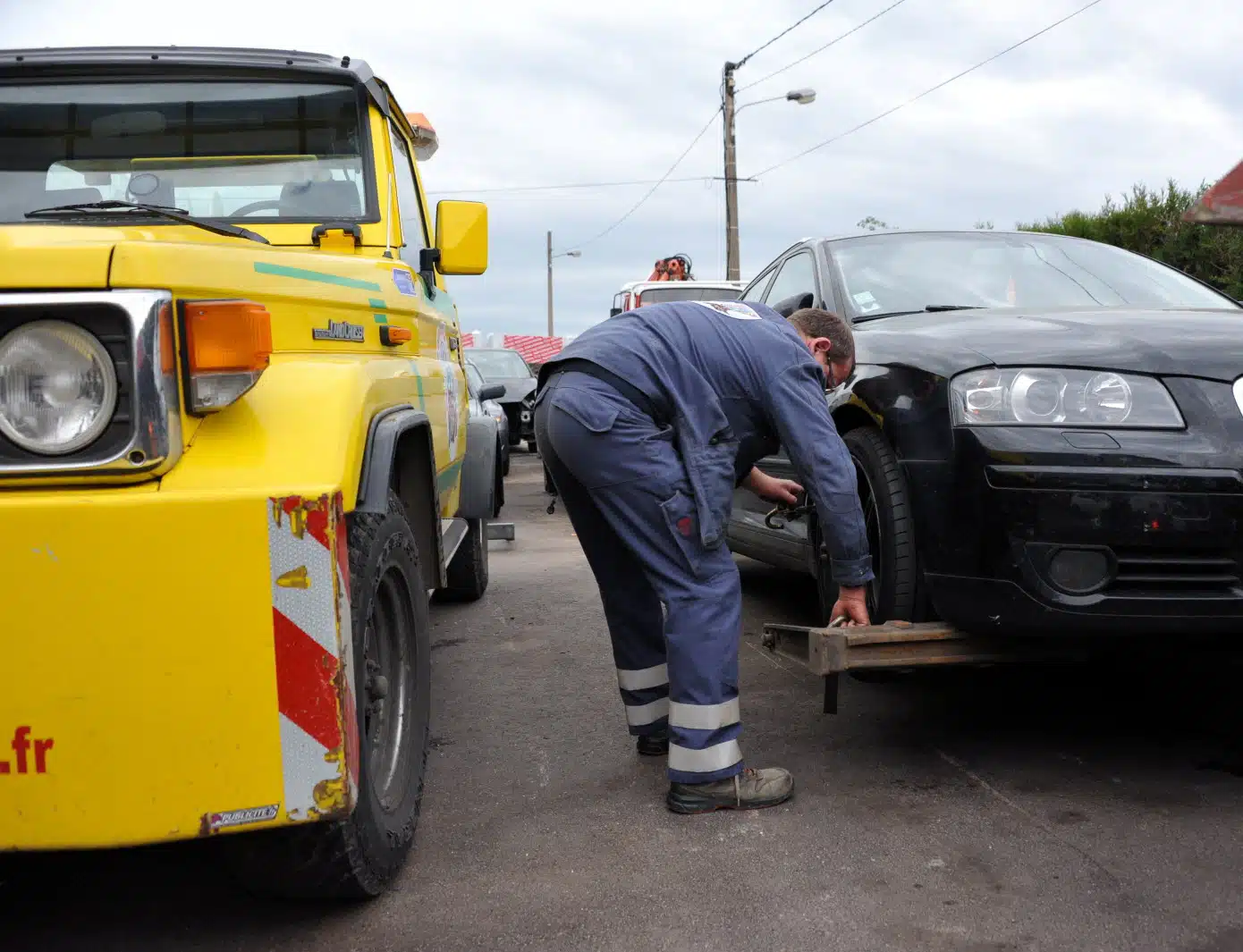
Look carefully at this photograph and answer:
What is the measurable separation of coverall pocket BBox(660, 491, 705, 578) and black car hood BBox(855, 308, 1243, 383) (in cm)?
74

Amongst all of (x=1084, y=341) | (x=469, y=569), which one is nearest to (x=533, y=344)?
(x=469, y=569)

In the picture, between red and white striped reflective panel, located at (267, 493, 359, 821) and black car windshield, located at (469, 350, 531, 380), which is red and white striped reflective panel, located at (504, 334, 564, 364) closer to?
black car windshield, located at (469, 350, 531, 380)

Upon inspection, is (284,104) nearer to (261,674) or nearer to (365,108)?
(365,108)

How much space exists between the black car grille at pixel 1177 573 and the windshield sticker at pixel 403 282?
81.7 inches

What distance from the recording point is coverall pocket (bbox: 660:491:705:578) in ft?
10.3

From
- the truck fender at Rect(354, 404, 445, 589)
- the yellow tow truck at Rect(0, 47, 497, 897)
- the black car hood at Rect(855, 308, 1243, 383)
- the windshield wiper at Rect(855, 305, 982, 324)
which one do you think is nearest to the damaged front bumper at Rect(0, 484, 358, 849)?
the yellow tow truck at Rect(0, 47, 497, 897)

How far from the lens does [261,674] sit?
6.68 feet

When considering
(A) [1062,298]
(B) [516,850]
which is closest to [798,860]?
(B) [516,850]

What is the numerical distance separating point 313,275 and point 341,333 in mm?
160

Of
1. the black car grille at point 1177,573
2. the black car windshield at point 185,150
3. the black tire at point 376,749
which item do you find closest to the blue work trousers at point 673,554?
the black tire at point 376,749

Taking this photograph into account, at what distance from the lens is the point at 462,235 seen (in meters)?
4.08

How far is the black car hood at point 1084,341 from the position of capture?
300 centimetres

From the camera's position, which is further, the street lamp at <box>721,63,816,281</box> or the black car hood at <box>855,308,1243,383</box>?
the street lamp at <box>721,63,816,281</box>

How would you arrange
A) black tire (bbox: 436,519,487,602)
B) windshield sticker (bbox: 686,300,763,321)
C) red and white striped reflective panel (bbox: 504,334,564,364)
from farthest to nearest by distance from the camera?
red and white striped reflective panel (bbox: 504,334,564,364) < black tire (bbox: 436,519,487,602) < windshield sticker (bbox: 686,300,763,321)
